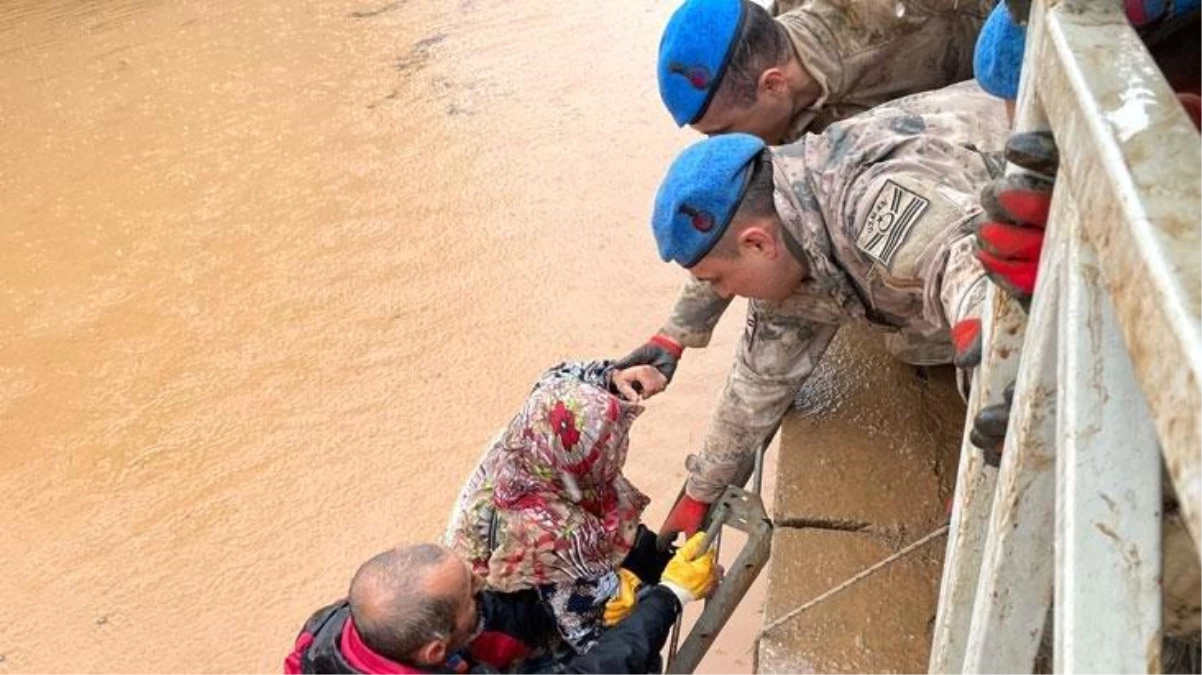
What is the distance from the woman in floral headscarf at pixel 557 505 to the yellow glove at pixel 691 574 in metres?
0.12

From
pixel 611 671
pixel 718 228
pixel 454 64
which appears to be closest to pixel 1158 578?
pixel 718 228

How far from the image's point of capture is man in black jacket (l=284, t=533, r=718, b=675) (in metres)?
1.97

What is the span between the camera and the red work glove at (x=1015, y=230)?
3.78ft

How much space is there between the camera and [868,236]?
178 cm

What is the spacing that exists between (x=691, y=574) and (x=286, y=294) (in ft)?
11.4

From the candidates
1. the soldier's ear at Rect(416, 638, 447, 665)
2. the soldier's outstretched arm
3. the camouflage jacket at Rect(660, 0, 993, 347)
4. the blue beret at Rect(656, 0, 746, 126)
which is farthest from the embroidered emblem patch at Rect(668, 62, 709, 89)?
the soldier's ear at Rect(416, 638, 447, 665)

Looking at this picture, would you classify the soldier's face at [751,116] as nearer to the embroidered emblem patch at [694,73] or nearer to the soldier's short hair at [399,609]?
the embroidered emblem patch at [694,73]

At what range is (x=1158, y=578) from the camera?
0.85 metres

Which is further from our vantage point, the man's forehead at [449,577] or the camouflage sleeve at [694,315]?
the camouflage sleeve at [694,315]

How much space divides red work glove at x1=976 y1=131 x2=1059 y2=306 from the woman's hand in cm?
130

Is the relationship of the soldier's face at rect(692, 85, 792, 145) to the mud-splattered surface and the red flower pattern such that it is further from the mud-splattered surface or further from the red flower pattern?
the red flower pattern

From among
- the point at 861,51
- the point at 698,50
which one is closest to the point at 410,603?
the point at 698,50

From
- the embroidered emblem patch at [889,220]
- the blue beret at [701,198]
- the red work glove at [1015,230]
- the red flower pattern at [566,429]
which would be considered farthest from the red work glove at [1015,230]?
the red flower pattern at [566,429]

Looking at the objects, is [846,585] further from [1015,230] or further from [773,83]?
[1015,230]
